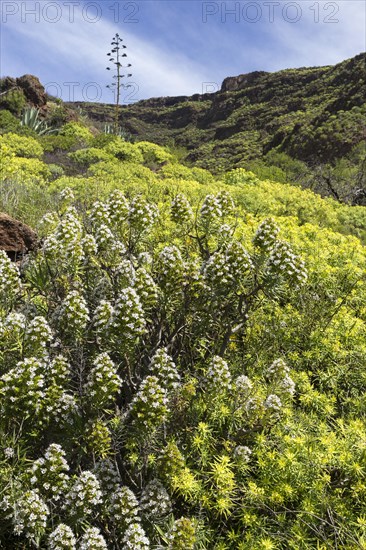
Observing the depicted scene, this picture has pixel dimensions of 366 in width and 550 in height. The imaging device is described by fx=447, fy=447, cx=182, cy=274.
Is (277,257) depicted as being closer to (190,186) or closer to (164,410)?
(164,410)

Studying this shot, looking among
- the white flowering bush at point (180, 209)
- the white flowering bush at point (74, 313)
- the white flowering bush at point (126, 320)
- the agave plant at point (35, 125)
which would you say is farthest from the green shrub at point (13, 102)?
the white flowering bush at point (126, 320)

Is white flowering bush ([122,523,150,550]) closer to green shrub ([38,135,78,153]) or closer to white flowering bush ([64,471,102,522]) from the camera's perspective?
white flowering bush ([64,471,102,522])

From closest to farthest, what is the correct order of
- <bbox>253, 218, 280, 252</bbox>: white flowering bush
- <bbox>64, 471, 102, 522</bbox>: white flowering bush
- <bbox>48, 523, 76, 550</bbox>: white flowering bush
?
<bbox>48, 523, 76, 550</bbox>: white flowering bush → <bbox>64, 471, 102, 522</bbox>: white flowering bush → <bbox>253, 218, 280, 252</bbox>: white flowering bush

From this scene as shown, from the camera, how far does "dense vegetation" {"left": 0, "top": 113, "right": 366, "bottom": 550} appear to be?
2402 mm

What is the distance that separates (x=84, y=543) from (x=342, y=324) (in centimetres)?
280

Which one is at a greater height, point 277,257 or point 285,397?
point 277,257

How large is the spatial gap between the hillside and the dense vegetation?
1227 cm

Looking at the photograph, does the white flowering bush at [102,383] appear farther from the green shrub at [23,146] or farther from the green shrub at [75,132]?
the green shrub at [75,132]

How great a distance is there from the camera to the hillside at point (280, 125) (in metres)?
22.2

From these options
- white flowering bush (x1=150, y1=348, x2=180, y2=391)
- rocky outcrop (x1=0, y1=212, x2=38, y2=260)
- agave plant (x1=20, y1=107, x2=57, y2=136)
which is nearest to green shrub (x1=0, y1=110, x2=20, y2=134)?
agave plant (x1=20, y1=107, x2=57, y2=136)

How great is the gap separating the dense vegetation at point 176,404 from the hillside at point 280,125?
12274 mm

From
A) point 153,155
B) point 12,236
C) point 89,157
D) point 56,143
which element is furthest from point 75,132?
point 12,236

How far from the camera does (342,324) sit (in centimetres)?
401

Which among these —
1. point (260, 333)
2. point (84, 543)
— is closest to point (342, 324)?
Result: point (260, 333)
